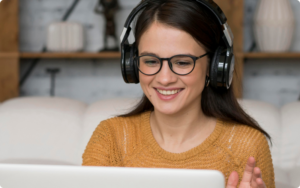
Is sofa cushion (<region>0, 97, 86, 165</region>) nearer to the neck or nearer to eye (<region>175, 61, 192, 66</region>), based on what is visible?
the neck

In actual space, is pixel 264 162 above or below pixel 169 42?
below

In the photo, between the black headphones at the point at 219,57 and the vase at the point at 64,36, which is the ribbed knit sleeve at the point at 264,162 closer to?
the black headphones at the point at 219,57

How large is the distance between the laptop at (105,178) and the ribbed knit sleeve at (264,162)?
0.71 metres

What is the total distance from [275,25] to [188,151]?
59.2 inches

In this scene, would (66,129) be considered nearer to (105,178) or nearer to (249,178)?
(249,178)

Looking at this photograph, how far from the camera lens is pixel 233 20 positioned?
7.82 ft

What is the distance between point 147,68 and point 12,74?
1.85 metres

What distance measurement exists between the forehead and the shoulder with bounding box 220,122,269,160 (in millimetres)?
353

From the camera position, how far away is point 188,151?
126 centimetres

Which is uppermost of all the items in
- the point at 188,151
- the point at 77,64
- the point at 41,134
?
the point at 77,64

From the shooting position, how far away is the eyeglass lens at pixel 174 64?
3.62ft

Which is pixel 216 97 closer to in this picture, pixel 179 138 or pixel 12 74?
pixel 179 138

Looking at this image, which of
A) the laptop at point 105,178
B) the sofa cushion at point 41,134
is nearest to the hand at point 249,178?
the laptop at point 105,178

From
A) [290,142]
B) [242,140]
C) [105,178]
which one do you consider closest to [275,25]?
[290,142]
